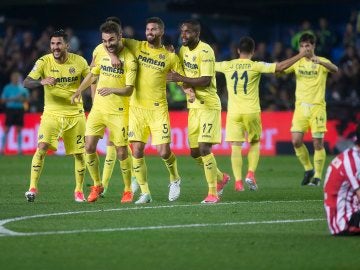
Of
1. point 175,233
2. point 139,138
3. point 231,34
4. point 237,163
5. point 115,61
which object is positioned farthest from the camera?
point 231,34

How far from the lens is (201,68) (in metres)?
14.4

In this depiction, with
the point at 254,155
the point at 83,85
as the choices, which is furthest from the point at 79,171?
the point at 254,155

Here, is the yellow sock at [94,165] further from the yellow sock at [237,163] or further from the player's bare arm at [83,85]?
the yellow sock at [237,163]

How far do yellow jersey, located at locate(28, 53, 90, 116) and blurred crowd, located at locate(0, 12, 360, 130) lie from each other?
1206 cm

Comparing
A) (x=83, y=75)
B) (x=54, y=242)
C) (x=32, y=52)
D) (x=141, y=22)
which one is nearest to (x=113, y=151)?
(x=83, y=75)

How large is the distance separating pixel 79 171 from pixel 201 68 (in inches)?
86.5

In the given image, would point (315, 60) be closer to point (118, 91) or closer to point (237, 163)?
point (237, 163)

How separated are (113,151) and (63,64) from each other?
156 centimetres

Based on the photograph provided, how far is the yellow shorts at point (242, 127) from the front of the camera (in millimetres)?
17891

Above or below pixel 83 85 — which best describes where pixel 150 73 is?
above

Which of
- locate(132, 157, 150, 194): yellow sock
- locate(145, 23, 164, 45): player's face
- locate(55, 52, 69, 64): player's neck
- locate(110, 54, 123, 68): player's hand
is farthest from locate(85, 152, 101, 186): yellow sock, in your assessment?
locate(145, 23, 164, 45): player's face

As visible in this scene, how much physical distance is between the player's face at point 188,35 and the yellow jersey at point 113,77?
72 cm

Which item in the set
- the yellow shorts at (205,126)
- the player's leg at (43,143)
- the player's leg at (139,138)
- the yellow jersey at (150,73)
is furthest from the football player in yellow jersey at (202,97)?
the player's leg at (43,143)

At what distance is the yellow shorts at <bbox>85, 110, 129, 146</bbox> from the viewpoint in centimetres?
1465
